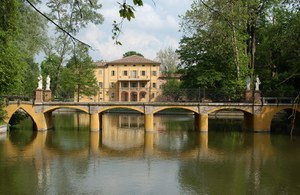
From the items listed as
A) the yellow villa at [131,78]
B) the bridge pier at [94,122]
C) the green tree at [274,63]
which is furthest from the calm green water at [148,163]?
the yellow villa at [131,78]

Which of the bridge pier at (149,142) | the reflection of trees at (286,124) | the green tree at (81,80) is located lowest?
the bridge pier at (149,142)

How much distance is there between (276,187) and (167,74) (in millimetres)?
55019

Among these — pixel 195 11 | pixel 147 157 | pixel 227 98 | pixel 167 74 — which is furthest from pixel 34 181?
pixel 167 74

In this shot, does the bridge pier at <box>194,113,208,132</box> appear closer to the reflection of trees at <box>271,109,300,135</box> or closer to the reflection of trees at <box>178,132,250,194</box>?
the reflection of trees at <box>178,132,250,194</box>

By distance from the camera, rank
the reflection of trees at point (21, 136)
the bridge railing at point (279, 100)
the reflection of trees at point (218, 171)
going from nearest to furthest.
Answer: the reflection of trees at point (218, 171), the reflection of trees at point (21, 136), the bridge railing at point (279, 100)

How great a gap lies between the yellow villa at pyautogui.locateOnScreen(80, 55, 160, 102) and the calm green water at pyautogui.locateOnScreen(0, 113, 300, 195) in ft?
119

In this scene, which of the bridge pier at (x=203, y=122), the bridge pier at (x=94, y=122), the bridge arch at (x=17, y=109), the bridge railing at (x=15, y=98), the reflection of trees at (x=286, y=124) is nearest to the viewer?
the bridge railing at (x=15, y=98)

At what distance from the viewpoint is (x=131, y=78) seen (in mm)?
68188

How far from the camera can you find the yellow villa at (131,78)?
67.4 meters

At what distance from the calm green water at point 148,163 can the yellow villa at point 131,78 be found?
36287 mm

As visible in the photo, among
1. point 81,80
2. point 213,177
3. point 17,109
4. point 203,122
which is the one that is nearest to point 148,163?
point 213,177

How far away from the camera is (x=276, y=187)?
14633 mm

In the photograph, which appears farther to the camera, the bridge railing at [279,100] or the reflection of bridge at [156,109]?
the reflection of bridge at [156,109]

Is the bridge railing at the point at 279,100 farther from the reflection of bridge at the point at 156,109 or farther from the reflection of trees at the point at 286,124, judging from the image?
the reflection of trees at the point at 286,124
